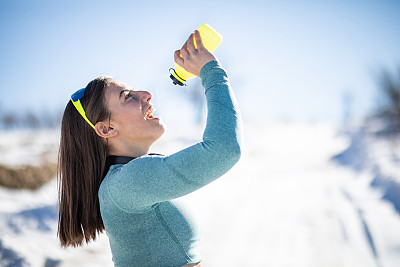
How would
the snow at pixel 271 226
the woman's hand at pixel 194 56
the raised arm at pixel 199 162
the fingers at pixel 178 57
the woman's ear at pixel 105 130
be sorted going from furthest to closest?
the snow at pixel 271 226
the woman's ear at pixel 105 130
the fingers at pixel 178 57
the woman's hand at pixel 194 56
the raised arm at pixel 199 162

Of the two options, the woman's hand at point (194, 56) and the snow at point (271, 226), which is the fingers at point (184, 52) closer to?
the woman's hand at point (194, 56)

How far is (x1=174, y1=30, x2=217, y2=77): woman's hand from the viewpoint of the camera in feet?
4.33

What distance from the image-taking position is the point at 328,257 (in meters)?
3.85

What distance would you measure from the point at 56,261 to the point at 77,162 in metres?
2.30

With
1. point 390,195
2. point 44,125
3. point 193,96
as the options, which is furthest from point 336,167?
point 44,125

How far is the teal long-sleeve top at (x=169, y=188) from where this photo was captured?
1123 millimetres

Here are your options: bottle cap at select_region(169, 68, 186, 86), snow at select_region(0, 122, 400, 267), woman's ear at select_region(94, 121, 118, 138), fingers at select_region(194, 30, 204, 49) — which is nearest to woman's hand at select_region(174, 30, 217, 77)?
fingers at select_region(194, 30, 204, 49)

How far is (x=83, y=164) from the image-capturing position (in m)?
1.64

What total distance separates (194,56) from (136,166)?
0.50m

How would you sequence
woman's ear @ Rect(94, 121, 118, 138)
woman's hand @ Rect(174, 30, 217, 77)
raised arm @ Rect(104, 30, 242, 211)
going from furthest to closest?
woman's ear @ Rect(94, 121, 118, 138) → woman's hand @ Rect(174, 30, 217, 77) → raised arm @ Rect(104, 30, 242, 211)

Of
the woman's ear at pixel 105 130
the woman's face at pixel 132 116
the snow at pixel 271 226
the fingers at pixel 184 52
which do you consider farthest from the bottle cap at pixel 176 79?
the snow at pixel 271 226

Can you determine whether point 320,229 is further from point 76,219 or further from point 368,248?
point 76,219

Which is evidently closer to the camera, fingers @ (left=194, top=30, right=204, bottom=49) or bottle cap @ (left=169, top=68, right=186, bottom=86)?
fingers @ (left=194, top=30, right=204, bottom=49)

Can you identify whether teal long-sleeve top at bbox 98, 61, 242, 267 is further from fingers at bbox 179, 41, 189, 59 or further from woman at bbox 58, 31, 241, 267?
fingers at bbox 179, 41, 189, 59
